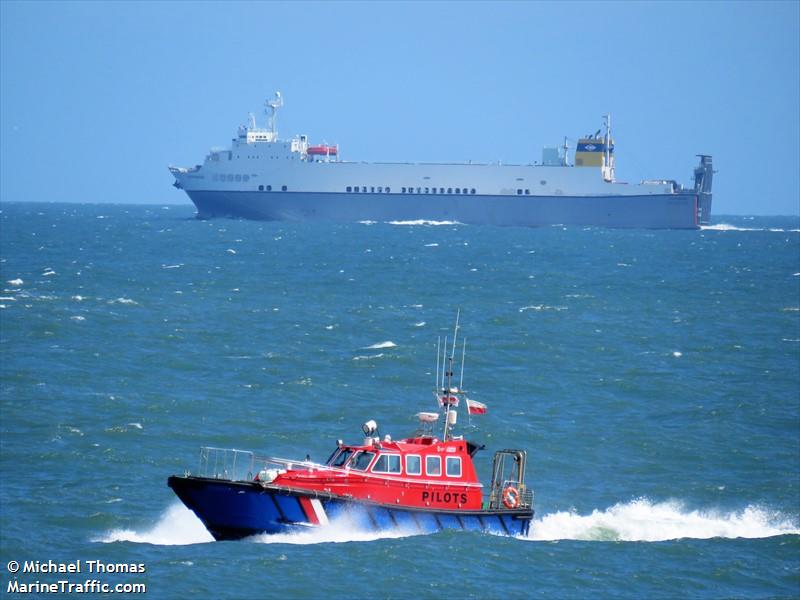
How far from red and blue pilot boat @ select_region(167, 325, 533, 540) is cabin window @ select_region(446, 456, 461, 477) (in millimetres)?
17

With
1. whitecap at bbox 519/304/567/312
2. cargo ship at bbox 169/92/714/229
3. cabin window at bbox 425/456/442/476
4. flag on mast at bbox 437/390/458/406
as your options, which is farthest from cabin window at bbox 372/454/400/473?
cargo ship at bbox 169/92/714/229

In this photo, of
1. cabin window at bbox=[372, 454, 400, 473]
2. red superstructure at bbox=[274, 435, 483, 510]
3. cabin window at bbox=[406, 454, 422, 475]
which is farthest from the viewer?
cabin window at bbox=[406, 454, 422, 475]

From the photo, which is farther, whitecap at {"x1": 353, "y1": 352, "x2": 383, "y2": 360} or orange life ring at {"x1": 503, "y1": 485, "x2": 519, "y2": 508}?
whitecap at {"x1": 353, "y1": 352, "x2": 383, "y2": 360}

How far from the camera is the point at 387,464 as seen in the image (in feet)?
72.2

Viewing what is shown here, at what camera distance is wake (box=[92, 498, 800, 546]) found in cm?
2173

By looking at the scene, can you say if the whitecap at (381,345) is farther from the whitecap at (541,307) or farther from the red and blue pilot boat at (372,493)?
the red and blue pilot boat at (372,493)

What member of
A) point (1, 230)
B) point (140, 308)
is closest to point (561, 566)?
point (140, 308)

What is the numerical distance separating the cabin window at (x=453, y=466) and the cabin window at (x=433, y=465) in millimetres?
165

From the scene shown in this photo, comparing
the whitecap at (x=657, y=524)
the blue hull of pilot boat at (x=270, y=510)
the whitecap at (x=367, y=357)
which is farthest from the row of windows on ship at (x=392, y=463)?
the whitecap at (x=367, y=357)

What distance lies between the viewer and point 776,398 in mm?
37531

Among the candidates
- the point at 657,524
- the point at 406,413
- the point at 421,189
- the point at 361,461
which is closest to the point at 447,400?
the point at 361,461

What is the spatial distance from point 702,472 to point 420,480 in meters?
10.3

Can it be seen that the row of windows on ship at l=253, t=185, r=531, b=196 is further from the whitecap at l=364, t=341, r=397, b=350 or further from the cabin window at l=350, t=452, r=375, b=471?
the cabin window at l=350, t=452, r=375, b=471

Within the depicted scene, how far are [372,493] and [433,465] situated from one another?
4.06ft
